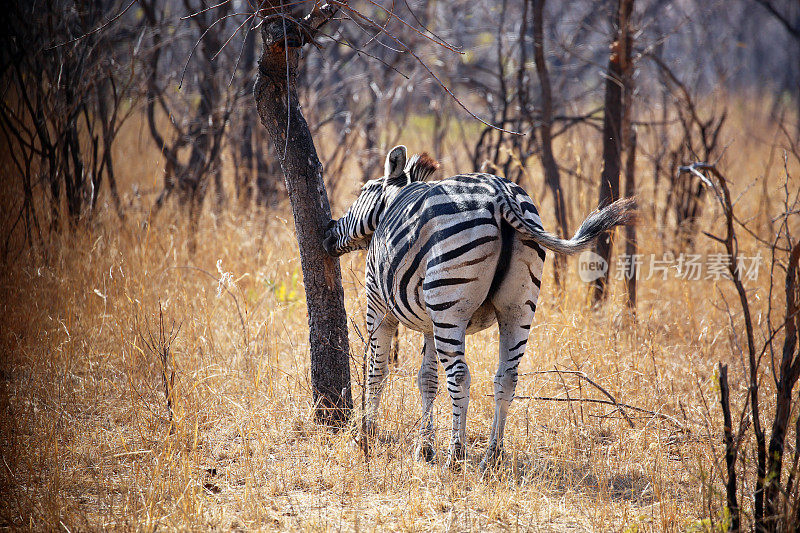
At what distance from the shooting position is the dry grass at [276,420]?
2977mm

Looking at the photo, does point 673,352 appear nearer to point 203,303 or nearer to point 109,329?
point 203,303

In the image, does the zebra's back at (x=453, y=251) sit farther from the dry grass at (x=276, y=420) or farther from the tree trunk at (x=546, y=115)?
the tree trunk at (x=546, y=115)

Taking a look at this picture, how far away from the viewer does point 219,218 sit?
23.6 ft

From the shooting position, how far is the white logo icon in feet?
17.8

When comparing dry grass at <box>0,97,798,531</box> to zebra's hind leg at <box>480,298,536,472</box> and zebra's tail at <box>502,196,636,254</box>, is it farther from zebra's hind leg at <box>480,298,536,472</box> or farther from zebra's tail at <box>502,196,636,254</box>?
zebra's tail at <box>502,196,636,254</box>

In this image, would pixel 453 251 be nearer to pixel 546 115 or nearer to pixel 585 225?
pixel 585 225

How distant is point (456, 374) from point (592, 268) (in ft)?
9.07

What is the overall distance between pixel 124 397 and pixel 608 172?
4068 millimetres

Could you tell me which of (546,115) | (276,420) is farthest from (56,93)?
(546,115)

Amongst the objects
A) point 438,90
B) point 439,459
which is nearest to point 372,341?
point 439,459

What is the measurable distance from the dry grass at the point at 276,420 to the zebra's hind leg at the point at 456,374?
13 cm

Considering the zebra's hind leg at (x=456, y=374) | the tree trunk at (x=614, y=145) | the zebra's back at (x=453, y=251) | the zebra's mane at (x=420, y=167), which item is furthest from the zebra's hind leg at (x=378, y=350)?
the tree trunk at (x=614, y=145)

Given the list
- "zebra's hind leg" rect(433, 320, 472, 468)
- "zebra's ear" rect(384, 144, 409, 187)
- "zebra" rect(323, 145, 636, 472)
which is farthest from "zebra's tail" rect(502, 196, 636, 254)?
"zebra's ear" rect(384, 144, 409, 187)

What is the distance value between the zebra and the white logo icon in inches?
87.7
